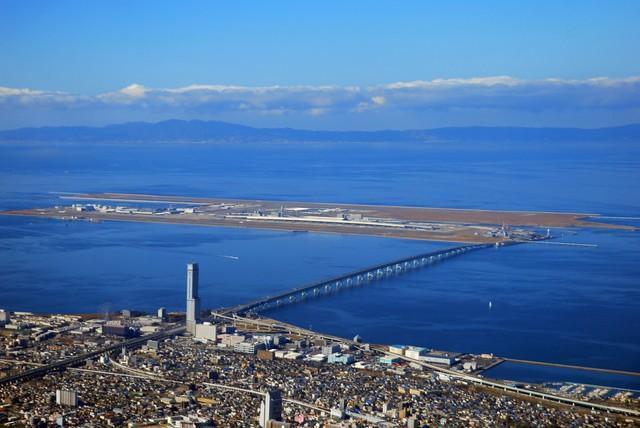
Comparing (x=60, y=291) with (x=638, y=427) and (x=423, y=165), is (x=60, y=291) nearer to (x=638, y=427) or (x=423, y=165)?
(x=638, y=427)

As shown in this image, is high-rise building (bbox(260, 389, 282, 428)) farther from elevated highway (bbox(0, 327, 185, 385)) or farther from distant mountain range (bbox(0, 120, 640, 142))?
distant mountain range (bbox(0, 120, 640, 142))

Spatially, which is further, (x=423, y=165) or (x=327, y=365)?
(x=423, y=165)

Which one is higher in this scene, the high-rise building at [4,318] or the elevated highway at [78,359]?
the high-rise building at [4,318]

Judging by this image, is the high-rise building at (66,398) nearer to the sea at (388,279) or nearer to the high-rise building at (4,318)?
the high-rise building at (4,318)

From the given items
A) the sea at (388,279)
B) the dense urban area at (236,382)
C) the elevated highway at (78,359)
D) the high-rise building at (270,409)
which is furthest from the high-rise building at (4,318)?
the high-rise building at (270,409)

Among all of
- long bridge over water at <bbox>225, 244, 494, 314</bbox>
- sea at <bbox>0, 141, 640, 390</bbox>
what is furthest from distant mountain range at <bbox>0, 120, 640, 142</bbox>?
long bridge over water at <bbox>225, 244, 494, 314</bbox>

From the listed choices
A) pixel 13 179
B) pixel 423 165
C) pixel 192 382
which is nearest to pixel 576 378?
pixel 192 382
